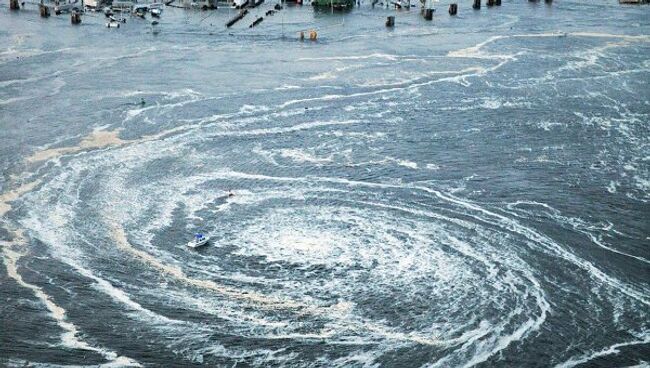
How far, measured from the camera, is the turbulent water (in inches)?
1469

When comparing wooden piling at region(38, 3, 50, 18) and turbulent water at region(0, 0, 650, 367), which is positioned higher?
wooden piling at region(38, 3, 50, 18)

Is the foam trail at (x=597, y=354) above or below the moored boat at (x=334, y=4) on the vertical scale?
below

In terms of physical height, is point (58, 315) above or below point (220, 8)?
below

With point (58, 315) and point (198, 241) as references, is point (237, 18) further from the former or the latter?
point (58, 315)

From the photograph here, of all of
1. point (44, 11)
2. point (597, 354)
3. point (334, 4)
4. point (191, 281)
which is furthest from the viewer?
point (334, 4)

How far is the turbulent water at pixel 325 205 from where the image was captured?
3731 cm

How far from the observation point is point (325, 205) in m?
50.3

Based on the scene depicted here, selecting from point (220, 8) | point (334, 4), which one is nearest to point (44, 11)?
point (220, 8)

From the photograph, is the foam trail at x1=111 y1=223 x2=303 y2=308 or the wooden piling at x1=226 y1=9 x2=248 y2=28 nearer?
the foam trail at x1=111 y1=223 x2=303 y2=308

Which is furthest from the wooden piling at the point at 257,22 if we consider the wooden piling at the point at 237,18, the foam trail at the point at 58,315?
the foam trail at the point at 58,315

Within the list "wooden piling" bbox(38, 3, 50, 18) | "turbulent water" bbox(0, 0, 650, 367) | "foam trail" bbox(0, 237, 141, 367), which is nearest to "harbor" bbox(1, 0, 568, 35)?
"wooden piling" bbox(38, 3, 50, 18)

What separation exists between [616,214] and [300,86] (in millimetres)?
34602

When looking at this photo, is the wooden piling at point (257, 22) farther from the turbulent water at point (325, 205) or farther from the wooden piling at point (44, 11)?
the wooden piling at point (44, 11)

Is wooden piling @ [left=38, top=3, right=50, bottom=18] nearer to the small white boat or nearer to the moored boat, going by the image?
the moored boat
